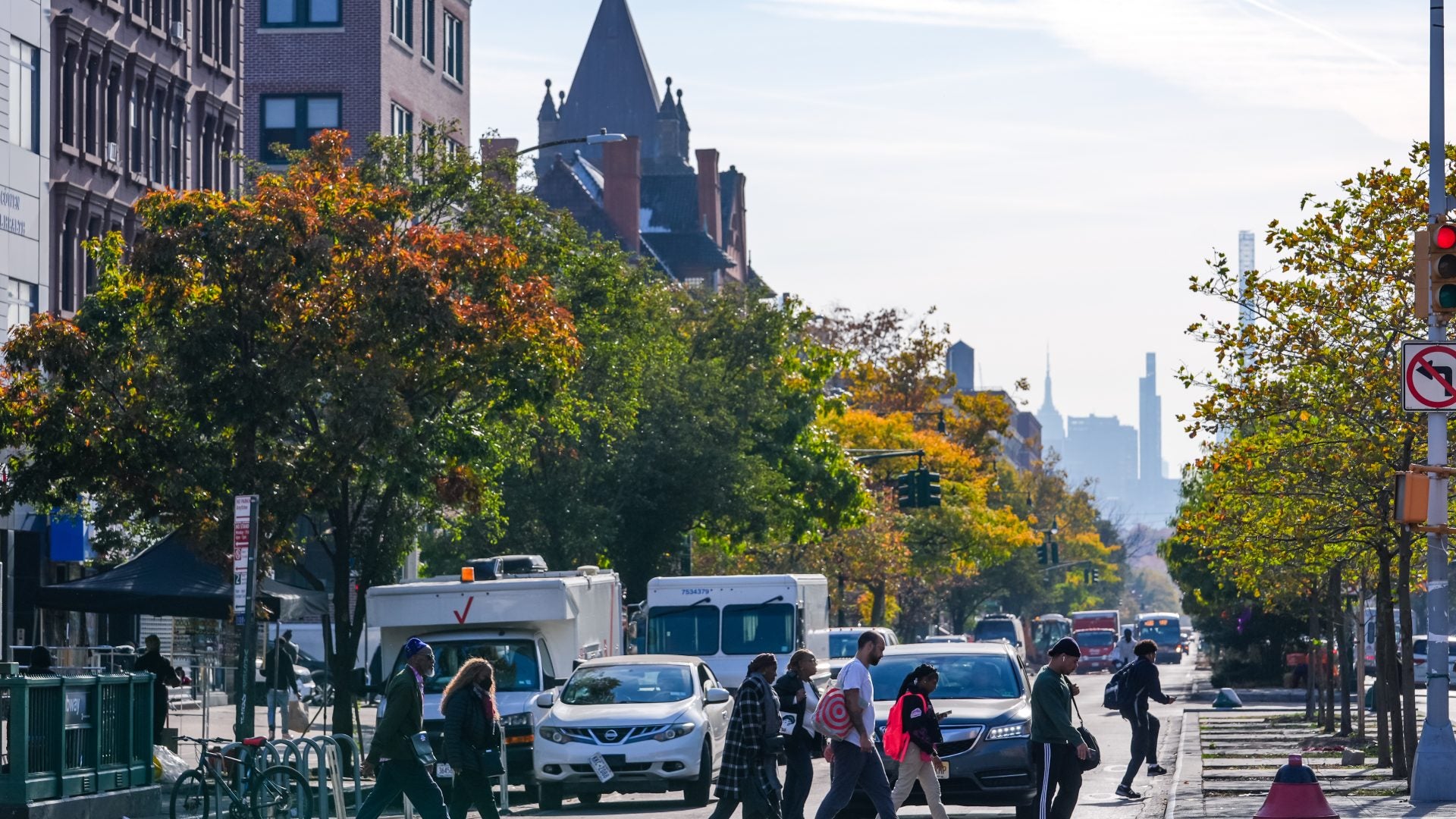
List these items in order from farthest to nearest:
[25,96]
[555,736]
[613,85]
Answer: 1. [613,85]
2. [25,96]
3. [555,736]

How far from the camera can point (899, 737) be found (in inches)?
658

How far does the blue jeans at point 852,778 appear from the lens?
1583cm

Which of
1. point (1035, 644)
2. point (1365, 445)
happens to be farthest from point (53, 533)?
point (1035, 644)

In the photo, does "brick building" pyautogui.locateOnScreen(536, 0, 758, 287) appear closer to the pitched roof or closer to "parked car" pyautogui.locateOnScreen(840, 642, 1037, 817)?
the pitched roof

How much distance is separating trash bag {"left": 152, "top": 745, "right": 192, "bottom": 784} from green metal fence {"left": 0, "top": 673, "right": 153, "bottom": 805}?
964 millimetres

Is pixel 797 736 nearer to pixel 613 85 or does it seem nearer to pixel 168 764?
pixel 168 764

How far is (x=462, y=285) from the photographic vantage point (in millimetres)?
25953

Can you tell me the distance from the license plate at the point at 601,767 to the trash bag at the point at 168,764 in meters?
3.96

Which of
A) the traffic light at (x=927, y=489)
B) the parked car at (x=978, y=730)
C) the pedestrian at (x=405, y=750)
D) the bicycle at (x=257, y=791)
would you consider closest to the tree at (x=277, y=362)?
the bicycle at (x=257, y=791)

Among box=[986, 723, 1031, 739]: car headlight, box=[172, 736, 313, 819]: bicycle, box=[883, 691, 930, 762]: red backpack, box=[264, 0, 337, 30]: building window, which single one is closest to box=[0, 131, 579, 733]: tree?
box=[172, 736, 313, 819]: bicycle

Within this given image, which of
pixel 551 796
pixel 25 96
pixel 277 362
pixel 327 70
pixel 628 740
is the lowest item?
pixel 551 796

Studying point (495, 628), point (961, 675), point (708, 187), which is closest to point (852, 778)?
point (961, 675)

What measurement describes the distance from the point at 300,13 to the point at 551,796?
123 feet

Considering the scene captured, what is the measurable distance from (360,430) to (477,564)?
2.56 metres
